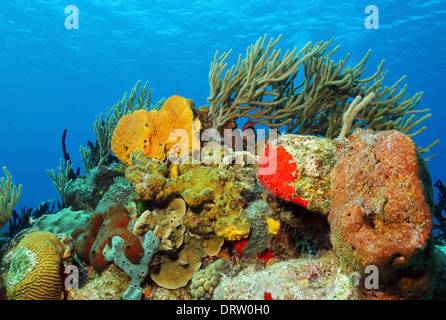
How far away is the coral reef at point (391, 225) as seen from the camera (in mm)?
1537

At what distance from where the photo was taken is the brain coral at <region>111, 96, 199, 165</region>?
424 cm

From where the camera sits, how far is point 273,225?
2996mm

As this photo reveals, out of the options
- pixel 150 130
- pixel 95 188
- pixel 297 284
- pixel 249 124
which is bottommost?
pixel 297 284

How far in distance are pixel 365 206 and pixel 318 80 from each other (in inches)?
158

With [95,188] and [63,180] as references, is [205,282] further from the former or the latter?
[63,180]

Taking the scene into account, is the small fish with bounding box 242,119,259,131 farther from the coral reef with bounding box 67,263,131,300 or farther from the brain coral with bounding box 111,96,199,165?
the coral reef with bounding box 67,263,131,300

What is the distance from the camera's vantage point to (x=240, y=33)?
34.2 m

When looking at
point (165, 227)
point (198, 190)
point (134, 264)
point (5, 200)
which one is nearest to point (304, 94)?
point (198, 190)

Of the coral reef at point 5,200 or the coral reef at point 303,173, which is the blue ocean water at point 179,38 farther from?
the coral reef at point 5,200

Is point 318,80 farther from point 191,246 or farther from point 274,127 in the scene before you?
point 191,246

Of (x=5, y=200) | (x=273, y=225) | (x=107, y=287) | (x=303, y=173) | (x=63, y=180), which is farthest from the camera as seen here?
(x=63, y=180)

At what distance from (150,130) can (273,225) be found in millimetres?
2666

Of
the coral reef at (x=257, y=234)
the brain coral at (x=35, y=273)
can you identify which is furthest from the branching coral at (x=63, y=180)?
the coral reef at (x=257, y=234)

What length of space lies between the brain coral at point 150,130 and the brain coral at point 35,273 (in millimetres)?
1918
